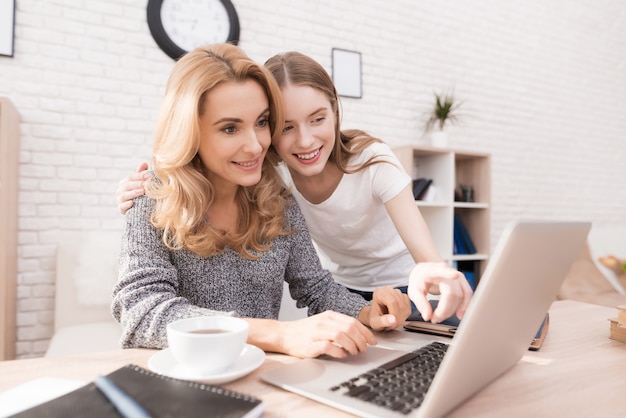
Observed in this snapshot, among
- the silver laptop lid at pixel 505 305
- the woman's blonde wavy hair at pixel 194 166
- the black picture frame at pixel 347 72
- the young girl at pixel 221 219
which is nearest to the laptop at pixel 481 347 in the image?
the silver laptop lid at pixel 505 305

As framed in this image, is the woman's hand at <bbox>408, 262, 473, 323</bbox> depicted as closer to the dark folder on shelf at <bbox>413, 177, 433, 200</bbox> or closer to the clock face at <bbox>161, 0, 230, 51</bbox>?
the clock face at <bbox>161, 0, 230, 51</bbox>

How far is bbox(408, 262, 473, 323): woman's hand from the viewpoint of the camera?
65cm

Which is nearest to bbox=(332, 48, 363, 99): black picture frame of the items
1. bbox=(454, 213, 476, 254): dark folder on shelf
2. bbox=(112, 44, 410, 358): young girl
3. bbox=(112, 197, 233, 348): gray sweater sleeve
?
bbox=(454, 213, 476, 254): dark folder on shelf

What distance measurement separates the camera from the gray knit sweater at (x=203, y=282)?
824 millimetres

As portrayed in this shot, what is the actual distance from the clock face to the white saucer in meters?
2.30

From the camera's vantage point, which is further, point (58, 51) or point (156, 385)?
point (58, 51)

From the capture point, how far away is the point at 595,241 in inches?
150

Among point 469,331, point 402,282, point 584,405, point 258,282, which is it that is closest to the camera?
point 469,331

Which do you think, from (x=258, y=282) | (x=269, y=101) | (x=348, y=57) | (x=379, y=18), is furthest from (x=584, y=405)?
(x=379, y=18)

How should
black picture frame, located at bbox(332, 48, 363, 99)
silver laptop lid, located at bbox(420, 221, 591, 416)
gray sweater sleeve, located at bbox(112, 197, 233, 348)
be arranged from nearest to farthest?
silver laptop lid, located at bbox(420, 221, 591, 416) < gray sweater sleeve, located at bbox(112, 197, 233, 348) < black picture frame, located at bbox(332, 48, 363, 99)

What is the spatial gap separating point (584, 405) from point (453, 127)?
329 cm

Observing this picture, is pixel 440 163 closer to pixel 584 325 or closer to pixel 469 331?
pixel 584 325

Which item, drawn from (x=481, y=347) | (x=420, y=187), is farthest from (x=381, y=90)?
(x=481, y=347)

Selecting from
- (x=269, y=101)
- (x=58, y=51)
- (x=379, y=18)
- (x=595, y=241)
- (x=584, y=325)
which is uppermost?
(x=379, y=18)
